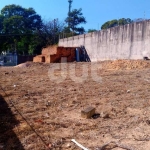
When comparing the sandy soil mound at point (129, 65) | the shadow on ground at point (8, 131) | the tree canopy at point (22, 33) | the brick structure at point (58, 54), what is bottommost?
the shadow on ground at point (8, 131)

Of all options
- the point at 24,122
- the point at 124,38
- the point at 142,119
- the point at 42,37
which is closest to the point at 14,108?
the point at 24,122

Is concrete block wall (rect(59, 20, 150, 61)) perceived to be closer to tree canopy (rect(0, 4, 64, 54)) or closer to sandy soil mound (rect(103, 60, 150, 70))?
sandy soil mound (rect(103, 60, 150, 70))

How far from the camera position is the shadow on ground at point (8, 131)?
2498 millimetres

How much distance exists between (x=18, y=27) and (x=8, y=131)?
28.4 meters

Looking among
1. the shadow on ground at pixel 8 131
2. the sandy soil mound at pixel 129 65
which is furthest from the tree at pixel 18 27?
the shadow on ground at pixel 8 131

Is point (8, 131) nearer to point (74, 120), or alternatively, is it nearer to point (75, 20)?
point (74, 120)

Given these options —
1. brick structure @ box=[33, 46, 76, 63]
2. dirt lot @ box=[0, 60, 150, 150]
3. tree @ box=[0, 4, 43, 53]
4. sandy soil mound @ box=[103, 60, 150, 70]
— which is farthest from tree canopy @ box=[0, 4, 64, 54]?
dirt lot @ box=[0, 60, 150, 150]

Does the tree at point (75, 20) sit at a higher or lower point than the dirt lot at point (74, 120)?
higher

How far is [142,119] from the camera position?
10.7 ft

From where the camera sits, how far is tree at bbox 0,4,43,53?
2872 centimetres

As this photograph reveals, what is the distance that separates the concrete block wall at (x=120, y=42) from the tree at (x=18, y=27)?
1420 centimetres

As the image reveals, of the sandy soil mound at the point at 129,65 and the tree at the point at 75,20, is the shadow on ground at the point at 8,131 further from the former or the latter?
the tree at the point at 75,20

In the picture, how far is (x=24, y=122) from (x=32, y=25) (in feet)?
97.8

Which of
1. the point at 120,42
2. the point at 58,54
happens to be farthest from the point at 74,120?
the point at 58,54
